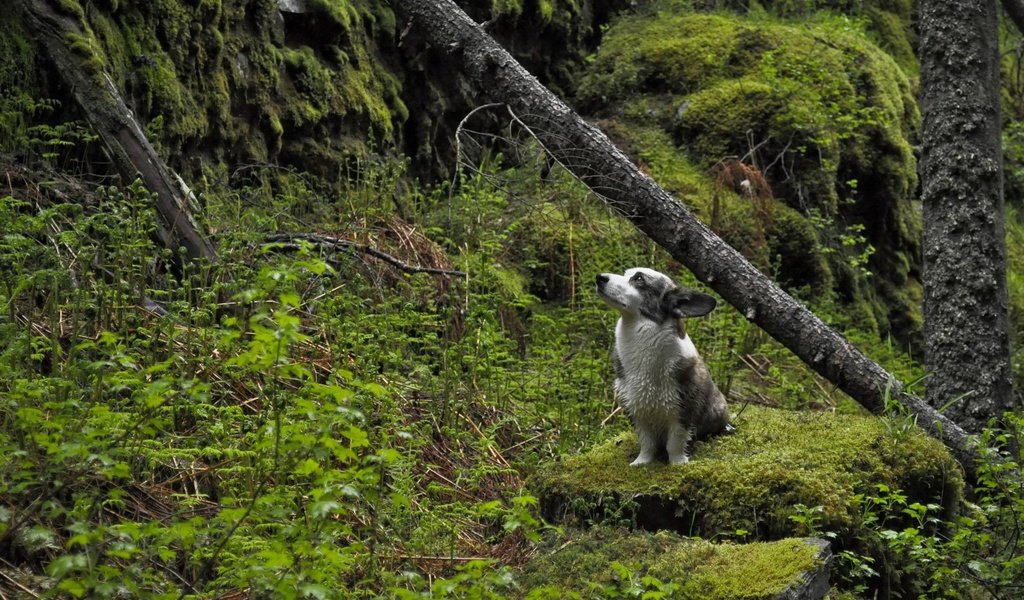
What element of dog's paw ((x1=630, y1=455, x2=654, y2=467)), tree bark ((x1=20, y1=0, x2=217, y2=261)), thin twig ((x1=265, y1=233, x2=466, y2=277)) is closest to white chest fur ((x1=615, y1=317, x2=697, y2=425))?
dog's paw ((x1=630, y1=455, x2=654, y2=467))

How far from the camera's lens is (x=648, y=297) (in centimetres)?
515

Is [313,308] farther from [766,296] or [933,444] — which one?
[933,444]

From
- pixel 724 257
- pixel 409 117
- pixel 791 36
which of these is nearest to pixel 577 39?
pixel 791 36

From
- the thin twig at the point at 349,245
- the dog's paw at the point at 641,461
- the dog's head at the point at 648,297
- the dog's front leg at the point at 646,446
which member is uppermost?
the dog's head at the point at 648,297

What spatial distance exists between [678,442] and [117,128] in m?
3.68

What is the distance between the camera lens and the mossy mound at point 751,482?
4824 millimetres

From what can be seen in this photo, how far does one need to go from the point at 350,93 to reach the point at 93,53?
2910mm

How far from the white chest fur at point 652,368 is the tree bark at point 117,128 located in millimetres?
2611

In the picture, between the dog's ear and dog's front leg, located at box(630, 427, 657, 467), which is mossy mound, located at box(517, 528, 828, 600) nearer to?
dog's front leg, located at box(630, 427, 657, 467)

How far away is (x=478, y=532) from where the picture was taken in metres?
5.19

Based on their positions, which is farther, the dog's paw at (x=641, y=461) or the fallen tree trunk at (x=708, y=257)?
the fallen tree trunk at (x=708, y=257)

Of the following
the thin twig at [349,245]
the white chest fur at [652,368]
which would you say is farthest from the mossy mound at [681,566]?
the thin twig at [349,245]

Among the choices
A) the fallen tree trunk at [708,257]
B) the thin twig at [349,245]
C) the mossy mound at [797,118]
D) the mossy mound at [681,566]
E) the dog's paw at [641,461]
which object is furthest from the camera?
the mossy mound at [797,118]

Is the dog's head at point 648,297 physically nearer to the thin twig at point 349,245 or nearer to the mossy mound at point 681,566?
the mossy mound at point 681,566
